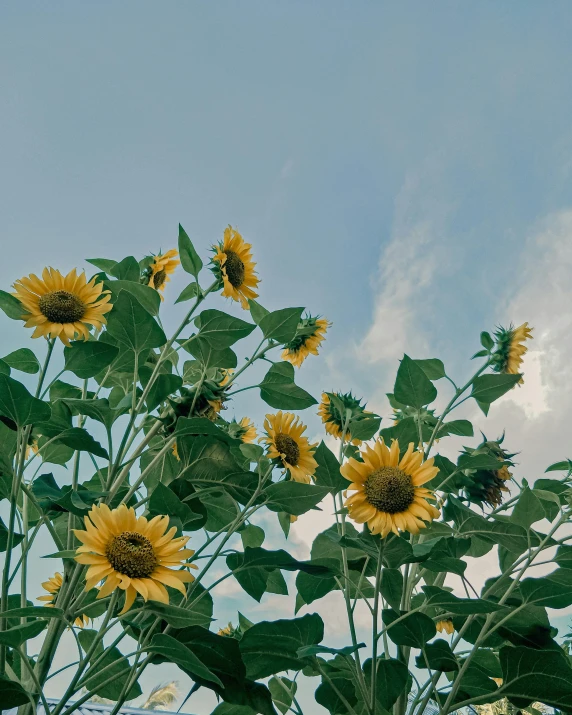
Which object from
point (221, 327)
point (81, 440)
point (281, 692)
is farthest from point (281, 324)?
point (281, 692)

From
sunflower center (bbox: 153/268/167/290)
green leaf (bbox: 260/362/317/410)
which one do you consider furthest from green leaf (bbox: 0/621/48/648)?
sunflower center (bbox: 153/268/167/290)

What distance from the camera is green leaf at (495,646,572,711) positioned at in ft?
3.92

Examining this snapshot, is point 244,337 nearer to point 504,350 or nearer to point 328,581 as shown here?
point 328,581

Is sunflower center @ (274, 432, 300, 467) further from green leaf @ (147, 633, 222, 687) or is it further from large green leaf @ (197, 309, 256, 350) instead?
green leaf @ (147, 633, 222, 687)

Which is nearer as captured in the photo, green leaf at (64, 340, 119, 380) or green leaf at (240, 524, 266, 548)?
green leaf at (64, 340, 119, 380)

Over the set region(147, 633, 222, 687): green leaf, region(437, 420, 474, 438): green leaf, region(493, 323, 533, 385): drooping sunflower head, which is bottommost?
region(147, 633, 222, 687): green leaf

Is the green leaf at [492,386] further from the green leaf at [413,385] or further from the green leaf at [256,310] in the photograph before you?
the green leaf at [256,310]

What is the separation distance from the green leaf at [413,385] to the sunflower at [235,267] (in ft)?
1.19

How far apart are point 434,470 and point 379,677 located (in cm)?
41

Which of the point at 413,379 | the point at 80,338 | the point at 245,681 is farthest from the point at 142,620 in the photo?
the point at 413,379

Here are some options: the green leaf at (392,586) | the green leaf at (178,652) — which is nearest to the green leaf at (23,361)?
the green leaf at (178,652)

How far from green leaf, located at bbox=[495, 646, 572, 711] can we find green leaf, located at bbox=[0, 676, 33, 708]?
807mm

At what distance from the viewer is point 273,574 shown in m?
1.49

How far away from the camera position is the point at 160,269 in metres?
1.61
